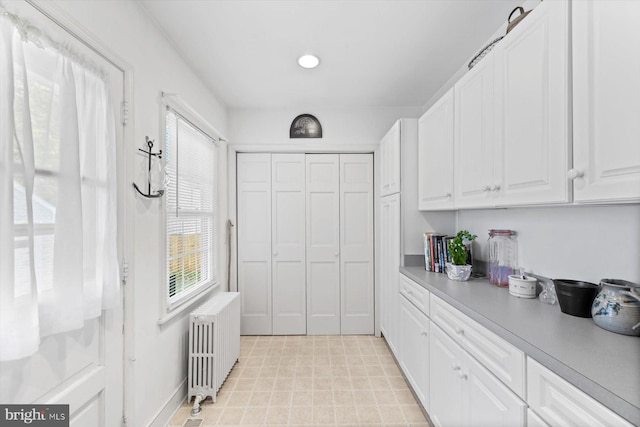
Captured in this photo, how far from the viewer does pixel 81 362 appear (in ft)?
3.90

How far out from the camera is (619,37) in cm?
84

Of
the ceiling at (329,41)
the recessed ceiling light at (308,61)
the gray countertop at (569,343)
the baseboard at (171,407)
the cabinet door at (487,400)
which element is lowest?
the baseboard at (171,407)

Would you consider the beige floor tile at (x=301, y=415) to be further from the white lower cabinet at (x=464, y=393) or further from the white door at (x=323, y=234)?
the white door at (x=323, y=234)

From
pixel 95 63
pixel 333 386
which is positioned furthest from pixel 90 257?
pixel 333 386

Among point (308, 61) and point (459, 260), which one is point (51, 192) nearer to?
point (308, 61)

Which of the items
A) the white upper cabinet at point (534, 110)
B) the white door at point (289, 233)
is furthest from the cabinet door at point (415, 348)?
the white door at point (289, 233)

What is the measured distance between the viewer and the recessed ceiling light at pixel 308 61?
2.13 m

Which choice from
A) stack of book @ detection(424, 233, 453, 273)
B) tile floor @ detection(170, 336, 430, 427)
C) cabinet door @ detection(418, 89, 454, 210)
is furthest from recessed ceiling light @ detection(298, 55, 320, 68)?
tile floor @ detection(170, 336, 430, 427)

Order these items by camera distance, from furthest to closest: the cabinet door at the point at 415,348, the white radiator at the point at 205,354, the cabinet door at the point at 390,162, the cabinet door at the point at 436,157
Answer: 1. the cabinet door at the point at 390,162
2. the white radiator at the point at 205,354
3. the cabinet door at the point at 436,157
4. the cabinet door at the point at 415,348

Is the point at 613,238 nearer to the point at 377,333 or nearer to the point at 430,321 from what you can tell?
the point at 430,321

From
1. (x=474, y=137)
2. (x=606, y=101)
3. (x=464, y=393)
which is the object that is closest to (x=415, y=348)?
(x=464, y=393)

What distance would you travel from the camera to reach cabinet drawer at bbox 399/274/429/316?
1.84 m

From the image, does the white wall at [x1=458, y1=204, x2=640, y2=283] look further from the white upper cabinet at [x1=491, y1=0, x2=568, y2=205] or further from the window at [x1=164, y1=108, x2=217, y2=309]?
the window at [x1=164, y1=108, x2=217, y2=309]
